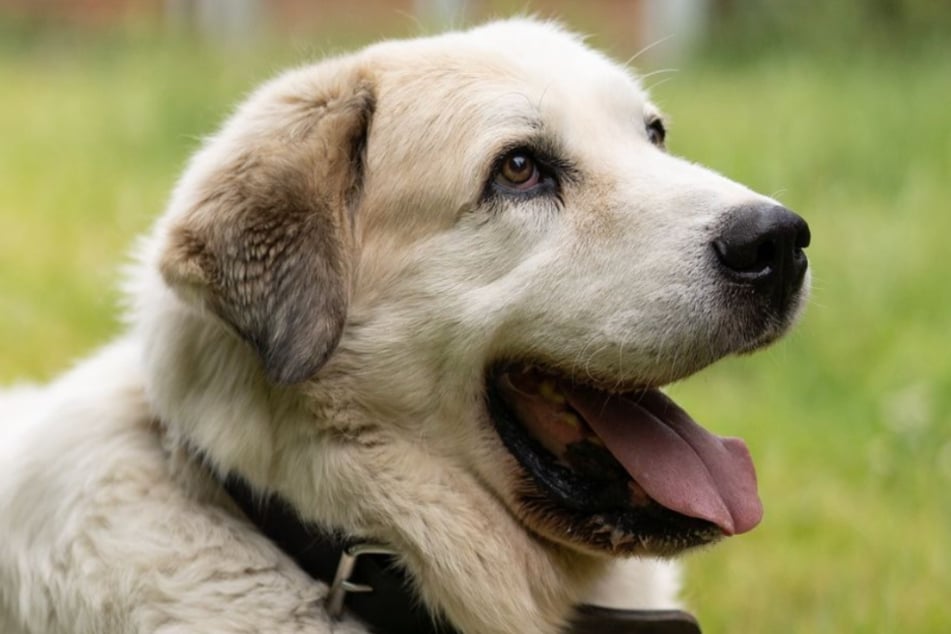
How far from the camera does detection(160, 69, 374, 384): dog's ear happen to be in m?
3.04

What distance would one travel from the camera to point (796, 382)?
6.15m

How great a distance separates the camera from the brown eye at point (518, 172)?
10.8ft

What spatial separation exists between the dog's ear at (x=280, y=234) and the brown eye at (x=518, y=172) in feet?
1.12

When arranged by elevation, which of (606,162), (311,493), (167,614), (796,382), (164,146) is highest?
(606,162)

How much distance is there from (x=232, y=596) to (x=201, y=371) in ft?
1.70

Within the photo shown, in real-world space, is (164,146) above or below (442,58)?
below

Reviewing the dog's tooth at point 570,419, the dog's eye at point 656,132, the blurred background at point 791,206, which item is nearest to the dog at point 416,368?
the dog's tooth at point 570,419

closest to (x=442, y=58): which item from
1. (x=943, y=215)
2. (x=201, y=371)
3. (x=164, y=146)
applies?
(x=201, y=371)

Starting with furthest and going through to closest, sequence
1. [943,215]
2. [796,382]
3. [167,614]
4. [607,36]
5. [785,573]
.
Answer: [607,36], [943,215], [796,382], [785,573], [167,614]

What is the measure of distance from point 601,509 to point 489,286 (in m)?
0.57

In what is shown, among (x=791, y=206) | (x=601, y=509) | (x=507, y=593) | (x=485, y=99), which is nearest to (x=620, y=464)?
(x=601, y=509)

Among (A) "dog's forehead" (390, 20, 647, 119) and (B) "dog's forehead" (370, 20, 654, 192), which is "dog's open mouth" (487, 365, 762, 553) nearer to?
(B) "dog's forehead" (370, 20, 654, 192)

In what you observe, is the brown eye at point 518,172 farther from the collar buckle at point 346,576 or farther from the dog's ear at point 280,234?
the collar buckle at point 346,576

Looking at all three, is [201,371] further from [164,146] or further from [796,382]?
[164,146]
